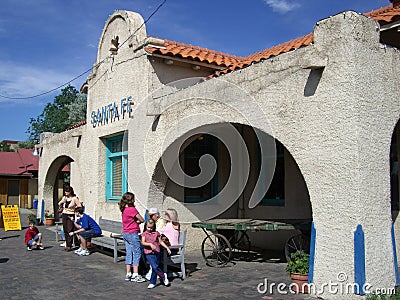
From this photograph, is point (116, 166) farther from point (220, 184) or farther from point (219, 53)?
point (219, 53)

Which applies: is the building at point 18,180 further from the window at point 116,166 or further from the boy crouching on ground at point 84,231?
the boy crouching on ground at point 84,231

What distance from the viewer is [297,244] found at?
834 centimetres

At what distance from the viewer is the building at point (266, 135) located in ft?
19.0

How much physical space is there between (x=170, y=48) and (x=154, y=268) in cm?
578

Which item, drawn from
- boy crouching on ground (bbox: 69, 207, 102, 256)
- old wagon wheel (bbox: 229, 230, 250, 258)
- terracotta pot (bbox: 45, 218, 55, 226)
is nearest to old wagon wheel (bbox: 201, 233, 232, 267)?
old wagon wheel (bbox: 229, 230, 250, 258)

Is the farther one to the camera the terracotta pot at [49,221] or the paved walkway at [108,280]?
the terracotta pot at [49,221]

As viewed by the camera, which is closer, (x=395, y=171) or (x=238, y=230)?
(x=395, y=171)

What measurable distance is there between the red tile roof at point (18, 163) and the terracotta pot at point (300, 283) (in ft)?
85.2

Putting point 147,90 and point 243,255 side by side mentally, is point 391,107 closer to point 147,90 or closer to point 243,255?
point 243,255

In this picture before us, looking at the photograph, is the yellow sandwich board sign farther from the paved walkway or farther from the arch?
the arch

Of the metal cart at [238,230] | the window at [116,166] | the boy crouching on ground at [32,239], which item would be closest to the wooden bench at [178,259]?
the metal cart at [238,230]

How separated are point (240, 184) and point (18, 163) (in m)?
23.8

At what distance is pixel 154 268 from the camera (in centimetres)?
711

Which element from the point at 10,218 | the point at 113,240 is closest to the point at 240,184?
the point at 113,240
